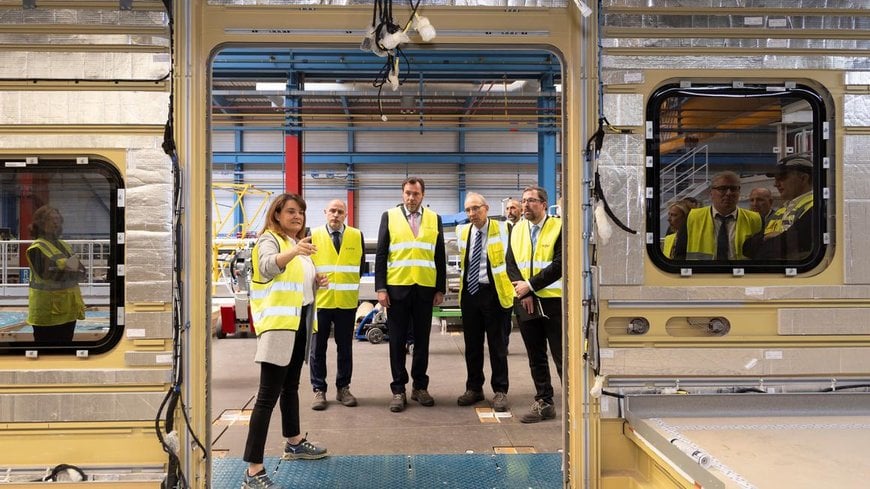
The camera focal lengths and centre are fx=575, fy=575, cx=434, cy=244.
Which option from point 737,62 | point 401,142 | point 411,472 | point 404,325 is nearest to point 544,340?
point 404,325

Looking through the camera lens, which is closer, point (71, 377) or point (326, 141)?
point (71, 377)

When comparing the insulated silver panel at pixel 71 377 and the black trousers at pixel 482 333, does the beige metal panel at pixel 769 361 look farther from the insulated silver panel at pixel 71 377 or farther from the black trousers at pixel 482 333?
the insulated silver panel at pixel 71 377

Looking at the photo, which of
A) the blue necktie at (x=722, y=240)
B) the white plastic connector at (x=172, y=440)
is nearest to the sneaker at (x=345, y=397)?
the white plastic connector at (x=172, y=440)

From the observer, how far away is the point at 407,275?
190 inches

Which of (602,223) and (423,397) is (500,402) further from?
(602,223)

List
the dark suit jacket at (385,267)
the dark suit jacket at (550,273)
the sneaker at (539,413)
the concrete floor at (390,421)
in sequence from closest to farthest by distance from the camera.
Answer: the concrete floor at (390,421), the dark suit jacket at (550,273), the sneaker at (539,413), the dark suit jacket at (385,267)

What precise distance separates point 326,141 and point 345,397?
1572cm

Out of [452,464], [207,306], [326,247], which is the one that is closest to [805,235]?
[452,464]

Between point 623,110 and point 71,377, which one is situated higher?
point 623,110

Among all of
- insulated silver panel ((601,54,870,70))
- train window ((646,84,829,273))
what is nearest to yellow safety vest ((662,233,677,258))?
train window ((646,84,829,273))

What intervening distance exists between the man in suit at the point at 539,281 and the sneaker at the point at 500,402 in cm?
27

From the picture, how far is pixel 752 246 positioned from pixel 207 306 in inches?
107

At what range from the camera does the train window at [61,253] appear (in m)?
2.65

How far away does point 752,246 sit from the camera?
2840 millimetres
